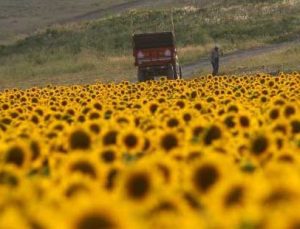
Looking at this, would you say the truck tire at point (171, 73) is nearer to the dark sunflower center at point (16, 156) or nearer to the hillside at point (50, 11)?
the dark sunflower center at point (16, 156)

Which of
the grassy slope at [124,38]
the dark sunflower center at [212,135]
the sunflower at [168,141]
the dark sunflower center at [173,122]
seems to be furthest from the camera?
the grassy slope at [124,38]

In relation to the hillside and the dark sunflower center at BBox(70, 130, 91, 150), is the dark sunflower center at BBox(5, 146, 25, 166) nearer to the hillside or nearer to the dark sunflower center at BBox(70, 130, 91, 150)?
the dark sunflower center at BBox(70, 130, 91, 150)

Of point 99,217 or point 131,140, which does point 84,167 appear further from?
point 99,217

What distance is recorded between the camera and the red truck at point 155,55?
33.2m

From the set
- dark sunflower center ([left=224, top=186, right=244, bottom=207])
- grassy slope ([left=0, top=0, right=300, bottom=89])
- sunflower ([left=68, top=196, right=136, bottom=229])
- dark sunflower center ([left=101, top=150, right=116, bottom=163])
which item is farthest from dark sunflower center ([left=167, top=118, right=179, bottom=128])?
grassy slope ([left=0, top=0, right=300, bottom=89])

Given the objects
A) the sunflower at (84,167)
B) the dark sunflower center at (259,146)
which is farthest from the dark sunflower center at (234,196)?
the dark sunflower center at (259,146)

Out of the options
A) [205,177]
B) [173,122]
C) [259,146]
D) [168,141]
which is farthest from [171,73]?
[205,177]

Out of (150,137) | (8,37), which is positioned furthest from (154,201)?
(8,37)

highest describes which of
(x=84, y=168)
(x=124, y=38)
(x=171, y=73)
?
(x=84, y=168)

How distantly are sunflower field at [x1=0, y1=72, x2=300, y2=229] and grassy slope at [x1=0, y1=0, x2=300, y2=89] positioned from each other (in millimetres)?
34912

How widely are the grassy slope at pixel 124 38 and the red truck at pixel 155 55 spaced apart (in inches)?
415

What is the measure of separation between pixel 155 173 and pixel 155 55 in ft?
92.8

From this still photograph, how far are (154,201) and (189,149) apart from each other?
238 centimetres

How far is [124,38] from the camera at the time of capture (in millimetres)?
67750
